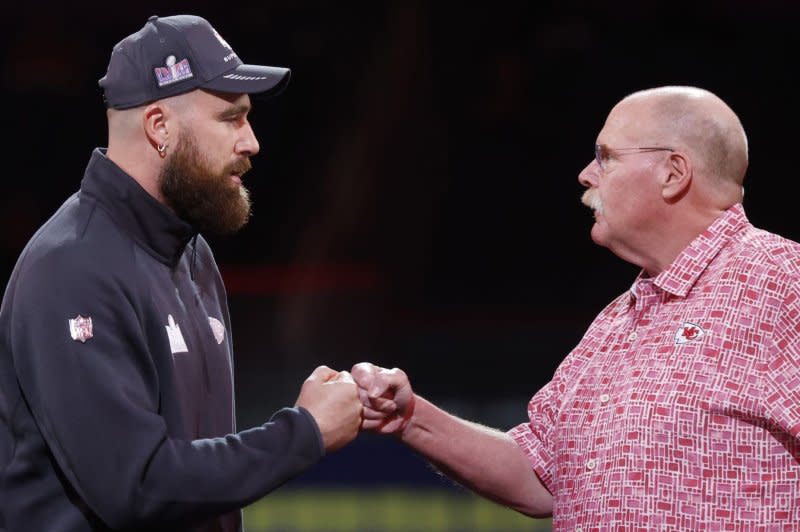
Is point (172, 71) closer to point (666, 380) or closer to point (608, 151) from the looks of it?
point (608, 151)

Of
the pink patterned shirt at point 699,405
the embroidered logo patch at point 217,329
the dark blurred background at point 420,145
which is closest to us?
the pink patterned shirt at point 699,405

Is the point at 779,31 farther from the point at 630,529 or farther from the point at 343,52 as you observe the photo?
the point at 630,529

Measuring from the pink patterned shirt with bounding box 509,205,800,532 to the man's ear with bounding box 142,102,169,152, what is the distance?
1.15 m

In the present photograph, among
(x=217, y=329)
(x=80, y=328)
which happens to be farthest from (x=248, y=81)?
(x=80, y=328)

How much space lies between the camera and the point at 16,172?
719 cm

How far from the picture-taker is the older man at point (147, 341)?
2230 mm

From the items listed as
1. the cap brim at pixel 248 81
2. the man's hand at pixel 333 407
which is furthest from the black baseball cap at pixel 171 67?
the man's hand at pixel 333 407

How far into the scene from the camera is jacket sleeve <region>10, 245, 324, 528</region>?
2.22 m

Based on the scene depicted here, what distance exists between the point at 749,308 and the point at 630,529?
553 mm

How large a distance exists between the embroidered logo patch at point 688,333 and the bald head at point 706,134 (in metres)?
0.38

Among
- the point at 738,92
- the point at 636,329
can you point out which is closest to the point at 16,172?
the point at 738,92

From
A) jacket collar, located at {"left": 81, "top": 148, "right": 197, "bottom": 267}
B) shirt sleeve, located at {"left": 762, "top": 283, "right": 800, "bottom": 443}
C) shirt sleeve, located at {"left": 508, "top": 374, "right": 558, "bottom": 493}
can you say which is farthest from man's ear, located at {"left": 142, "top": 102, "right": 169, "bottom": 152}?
shirt sleeve, located at {"left": 762, "top": 283, "right": 800, "bottom": 443}

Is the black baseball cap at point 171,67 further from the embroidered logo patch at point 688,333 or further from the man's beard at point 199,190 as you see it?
the embroidered logo patch at point 688,333

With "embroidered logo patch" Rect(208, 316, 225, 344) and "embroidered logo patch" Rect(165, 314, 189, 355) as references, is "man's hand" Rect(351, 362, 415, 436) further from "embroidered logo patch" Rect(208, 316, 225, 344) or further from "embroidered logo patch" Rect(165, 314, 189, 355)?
"embroidered logo patch" Rect(165, 314, 189, 355)
